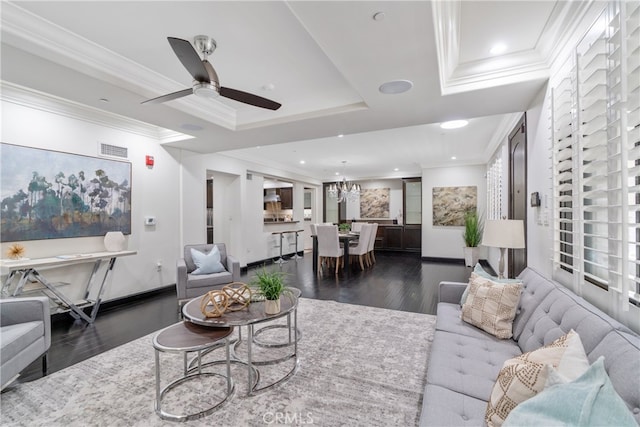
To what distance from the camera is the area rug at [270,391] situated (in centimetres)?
181

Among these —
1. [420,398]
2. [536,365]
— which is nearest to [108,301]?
[420,398]

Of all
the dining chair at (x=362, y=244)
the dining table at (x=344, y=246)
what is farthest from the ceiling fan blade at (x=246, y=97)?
the dining chair at (x=362, y=244)

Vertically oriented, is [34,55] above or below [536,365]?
above

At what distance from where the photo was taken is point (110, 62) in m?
2.44

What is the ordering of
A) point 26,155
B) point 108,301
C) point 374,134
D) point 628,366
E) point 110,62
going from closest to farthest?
point 628,366
point 110,62
point 26,155
point 108,301
point 374,134

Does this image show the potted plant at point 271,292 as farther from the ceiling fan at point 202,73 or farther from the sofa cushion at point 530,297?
the sofa cushion at point 530,297

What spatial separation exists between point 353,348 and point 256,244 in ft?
15.3

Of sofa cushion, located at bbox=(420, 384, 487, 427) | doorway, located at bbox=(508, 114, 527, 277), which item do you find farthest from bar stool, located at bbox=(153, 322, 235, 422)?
doorway, located at bbox=(508, 114, 527, 277)

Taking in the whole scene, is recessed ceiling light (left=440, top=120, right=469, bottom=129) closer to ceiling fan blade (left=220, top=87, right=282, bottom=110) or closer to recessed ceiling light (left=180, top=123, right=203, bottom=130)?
ceiling fan blade (left=220, top=87, right=282, bottom=110)

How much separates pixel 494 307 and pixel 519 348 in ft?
1.02

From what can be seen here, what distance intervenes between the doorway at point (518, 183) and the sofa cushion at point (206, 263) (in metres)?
3.81

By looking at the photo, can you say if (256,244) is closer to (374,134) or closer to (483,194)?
(374,134)

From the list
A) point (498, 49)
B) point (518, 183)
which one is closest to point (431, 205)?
point (518, 183)

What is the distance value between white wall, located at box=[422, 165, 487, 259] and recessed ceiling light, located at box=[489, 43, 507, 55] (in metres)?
5.33
